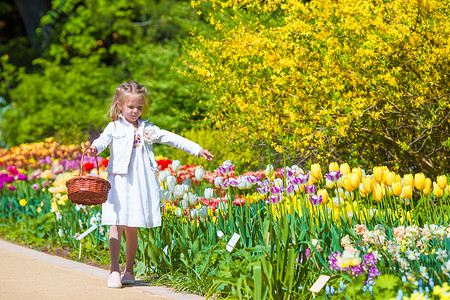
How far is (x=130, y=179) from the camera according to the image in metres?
4.23

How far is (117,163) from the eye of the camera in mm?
4227

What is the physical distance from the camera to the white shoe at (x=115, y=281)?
410cm

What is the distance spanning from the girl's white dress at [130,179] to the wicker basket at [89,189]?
157 mm

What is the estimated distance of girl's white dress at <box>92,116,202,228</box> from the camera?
164 inches

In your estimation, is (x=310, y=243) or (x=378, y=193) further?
(x=378, y=193)

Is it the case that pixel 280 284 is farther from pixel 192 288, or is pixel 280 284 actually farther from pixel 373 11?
pixel 373 11

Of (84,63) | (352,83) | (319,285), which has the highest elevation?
(84,63)

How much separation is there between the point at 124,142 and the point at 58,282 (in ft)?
3.42

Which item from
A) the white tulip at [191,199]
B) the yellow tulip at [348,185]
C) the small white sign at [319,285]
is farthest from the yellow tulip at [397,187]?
the white tulip at [191,199]

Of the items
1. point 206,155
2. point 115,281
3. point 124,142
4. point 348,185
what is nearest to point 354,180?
point 348,185

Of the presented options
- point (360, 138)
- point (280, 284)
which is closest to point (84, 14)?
point (360, 138)

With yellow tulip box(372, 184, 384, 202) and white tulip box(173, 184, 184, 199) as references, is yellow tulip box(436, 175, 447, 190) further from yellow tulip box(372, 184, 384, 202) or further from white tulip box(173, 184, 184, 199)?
white tulip box(173, 184, 184, 199)

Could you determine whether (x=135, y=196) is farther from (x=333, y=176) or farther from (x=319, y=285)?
(x=319, y=285)

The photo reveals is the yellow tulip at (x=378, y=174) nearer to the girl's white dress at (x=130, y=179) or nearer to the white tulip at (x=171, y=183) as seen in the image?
the girl's white dress at (x=130, y=179)
